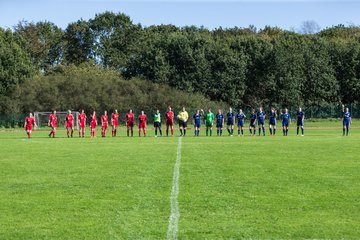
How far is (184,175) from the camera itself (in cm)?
1502

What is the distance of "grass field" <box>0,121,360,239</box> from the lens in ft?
28.4

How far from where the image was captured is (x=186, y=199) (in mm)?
11211

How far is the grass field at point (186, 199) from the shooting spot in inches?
341

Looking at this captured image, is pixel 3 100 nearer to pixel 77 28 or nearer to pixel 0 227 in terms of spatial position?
pixel 77 28

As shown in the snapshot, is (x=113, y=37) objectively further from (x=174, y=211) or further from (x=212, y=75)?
Answer: (x=174, y=211)

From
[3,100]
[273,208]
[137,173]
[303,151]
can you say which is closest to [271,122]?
[303,151]

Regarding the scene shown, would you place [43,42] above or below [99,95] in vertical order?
above

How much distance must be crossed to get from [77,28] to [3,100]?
27.3m

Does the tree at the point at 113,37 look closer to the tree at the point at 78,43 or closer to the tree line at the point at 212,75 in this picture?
the tree at the point at 78,43

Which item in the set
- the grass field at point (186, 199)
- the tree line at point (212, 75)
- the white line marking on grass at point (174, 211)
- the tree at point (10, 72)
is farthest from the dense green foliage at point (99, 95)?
the white line marking on grass at point (174, 211)

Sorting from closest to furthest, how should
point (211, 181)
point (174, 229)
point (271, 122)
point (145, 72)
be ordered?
point (174, 229), point (211, 181), point (271, 122), point (145, 72)

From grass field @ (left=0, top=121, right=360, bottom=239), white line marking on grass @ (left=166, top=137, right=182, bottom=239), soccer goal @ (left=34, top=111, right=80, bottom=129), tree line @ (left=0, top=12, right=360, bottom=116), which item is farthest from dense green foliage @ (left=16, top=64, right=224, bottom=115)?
white line marking on grass @ (left=166, top=137, right=182, bottom=239)

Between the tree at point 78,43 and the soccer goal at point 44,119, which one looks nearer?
the soccer goal at point 44,119

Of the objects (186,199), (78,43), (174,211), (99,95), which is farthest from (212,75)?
(174,211)
